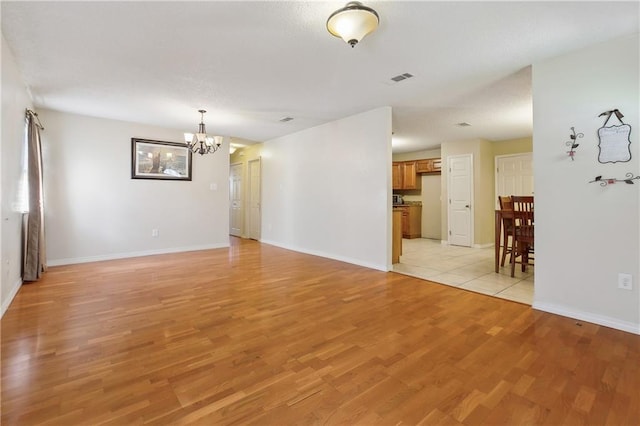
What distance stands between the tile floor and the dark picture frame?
4.49 meters

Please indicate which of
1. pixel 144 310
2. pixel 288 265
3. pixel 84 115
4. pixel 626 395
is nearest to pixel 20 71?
pixel 84 115

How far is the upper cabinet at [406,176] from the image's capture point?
8.09 metres

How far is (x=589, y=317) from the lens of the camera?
8.42 ft

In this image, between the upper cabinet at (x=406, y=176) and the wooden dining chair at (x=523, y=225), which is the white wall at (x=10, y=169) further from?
the upper cabinet at (x=406, y=176)

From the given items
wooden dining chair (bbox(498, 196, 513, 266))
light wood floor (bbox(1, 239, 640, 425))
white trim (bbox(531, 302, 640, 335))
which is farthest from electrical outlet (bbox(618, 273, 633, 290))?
wooden dining chair (bbox(498, 196, 513, 266))

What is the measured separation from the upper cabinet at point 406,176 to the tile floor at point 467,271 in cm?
235

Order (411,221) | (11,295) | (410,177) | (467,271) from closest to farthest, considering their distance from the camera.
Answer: (11,295)
(467,271)
(411,221)
(410,177)

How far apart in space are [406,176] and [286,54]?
6081 mm

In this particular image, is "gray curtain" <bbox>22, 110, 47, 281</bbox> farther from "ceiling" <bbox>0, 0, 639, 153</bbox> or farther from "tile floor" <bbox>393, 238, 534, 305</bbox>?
"tile floor" <bbox>393, 238, 534, 305</bbox>

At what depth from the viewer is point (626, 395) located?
62.2 inches

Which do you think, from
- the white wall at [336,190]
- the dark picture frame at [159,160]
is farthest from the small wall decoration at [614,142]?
the dark picture frame at [159,160]

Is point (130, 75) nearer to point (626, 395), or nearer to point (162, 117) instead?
point (162, 117)

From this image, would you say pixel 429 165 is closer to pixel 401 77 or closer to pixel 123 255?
pixel 401 77

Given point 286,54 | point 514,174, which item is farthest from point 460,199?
point 286,54
